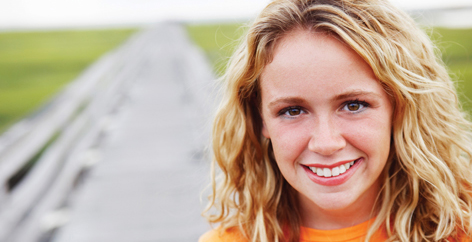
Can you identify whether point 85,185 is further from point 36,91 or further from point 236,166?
point 36,91

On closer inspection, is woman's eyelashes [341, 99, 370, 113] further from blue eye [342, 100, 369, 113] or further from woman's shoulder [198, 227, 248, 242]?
woman's shoulder [198, 227, 248, 242]

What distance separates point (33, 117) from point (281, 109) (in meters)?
2.88

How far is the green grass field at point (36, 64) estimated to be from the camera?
26519 mm

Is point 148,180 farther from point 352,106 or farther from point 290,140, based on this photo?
point 352,106

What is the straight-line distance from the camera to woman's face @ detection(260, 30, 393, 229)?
1337mm

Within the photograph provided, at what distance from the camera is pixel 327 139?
1347 millimetres

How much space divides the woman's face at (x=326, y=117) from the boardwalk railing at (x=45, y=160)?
5.23 feet

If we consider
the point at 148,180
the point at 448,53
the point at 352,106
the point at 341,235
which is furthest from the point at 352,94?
the point at 448,53

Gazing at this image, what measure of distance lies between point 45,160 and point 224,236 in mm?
2394

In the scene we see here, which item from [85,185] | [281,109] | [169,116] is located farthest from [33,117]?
[169,116]

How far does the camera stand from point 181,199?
396 centimetres

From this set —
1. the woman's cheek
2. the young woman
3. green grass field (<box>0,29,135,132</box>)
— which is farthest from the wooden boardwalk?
green grass field (<box>0,29,135,132</box>)

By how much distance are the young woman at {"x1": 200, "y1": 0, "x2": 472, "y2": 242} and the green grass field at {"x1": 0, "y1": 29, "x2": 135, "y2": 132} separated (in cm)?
1896

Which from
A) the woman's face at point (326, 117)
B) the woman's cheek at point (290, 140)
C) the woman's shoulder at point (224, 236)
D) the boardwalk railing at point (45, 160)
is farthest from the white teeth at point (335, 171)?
the boardwalk railing at point (45, 160)
